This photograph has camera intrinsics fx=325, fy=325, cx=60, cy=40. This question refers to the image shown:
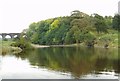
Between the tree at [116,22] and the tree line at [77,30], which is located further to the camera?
the tree line at [77,30]

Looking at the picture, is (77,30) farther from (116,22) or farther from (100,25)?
(116,22)

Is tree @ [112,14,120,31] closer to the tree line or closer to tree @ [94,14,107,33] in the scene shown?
the tree line

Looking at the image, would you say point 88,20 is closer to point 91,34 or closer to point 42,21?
point 91,34

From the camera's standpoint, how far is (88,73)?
397 inches

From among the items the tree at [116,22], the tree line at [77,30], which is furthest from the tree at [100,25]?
the tree at [116,22]

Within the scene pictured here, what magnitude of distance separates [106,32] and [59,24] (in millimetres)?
5041

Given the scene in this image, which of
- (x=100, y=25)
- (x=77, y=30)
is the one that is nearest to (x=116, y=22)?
(x=100, y=25)

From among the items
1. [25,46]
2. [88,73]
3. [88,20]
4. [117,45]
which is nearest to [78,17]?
[88,20]

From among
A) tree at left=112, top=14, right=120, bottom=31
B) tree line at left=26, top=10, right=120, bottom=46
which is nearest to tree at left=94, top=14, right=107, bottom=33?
tree line at left=26, top=10, right=120, bottom=46

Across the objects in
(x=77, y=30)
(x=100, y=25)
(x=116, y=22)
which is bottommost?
(x=77, y=30)

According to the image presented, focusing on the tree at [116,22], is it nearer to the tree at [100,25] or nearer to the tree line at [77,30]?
the tree line at [77,30]

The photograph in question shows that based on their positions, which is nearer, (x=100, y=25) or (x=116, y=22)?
(x=116, y=22)

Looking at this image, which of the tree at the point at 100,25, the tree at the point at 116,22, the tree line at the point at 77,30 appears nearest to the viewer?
the tree at the point at 116,22

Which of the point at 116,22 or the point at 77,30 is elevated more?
the point at 116,22
